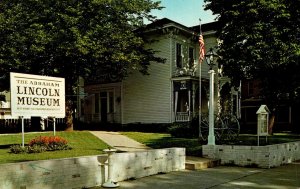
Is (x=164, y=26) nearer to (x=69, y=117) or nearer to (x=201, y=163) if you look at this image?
(x=69, y=117)

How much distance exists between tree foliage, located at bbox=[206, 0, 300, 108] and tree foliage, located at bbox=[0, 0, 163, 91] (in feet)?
19.2

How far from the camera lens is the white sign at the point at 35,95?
13.4 metres

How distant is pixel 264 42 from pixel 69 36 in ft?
39.8

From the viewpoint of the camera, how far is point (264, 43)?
2267 cm

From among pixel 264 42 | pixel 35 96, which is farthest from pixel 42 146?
pixel 264 42

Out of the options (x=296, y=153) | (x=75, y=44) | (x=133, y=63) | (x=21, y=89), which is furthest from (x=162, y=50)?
(x=21, y=89)

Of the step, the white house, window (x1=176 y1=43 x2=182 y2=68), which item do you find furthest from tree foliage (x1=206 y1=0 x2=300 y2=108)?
the step

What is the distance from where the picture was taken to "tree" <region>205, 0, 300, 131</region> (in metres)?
22.2

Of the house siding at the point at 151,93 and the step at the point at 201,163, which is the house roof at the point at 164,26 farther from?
the step at the point at 201,163

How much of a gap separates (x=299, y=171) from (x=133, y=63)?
16170mm

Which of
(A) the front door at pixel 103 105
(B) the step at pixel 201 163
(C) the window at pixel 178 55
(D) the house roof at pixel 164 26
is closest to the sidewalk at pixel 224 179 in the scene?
(B) the step at pixel 201 163

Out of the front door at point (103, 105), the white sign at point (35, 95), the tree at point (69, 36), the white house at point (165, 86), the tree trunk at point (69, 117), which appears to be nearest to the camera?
the white sign at point (35, 95)

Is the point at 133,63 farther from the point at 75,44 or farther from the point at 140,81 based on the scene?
the point at 75,44

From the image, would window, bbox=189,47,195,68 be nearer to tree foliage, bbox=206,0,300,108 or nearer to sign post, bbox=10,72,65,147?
tree foliage, bbox=206,0,300,108
